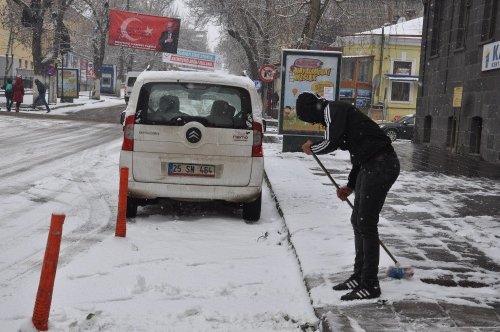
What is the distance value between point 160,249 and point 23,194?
12.6ft

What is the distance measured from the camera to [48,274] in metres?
4.12

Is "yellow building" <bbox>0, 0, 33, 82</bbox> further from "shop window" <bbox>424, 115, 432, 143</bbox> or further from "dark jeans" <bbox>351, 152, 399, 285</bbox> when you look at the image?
"dark jeans" <bbox>351, 152, 399, 285</bbox>

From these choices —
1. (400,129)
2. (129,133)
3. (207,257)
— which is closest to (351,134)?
(207,257)

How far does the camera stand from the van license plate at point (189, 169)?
7.73 meters

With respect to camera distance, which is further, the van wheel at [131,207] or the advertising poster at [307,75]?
the advertising poster at [307,75]

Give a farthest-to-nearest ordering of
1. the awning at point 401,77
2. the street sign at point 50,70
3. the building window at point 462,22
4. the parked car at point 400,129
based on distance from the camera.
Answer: the awning at point 401,77
the street sign at point 50,70
the parked car at point 400,129
the building window at point 462,22

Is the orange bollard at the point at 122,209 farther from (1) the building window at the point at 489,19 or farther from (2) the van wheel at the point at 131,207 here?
(1) the building window at the point at 489,19

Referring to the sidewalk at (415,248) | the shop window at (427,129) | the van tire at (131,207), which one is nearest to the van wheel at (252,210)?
the sidewalk at (415,248)

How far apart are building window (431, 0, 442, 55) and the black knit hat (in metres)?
16.9

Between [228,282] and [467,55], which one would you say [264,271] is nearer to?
[228,282]

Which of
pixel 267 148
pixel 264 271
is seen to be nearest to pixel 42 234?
pixel 264 271

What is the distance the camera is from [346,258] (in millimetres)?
5992

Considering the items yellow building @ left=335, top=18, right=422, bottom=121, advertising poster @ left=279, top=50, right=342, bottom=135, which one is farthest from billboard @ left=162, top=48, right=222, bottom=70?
advertising poster @ left=279, top=50, right=342, bottom=135

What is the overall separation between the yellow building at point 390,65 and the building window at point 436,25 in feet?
77.7
